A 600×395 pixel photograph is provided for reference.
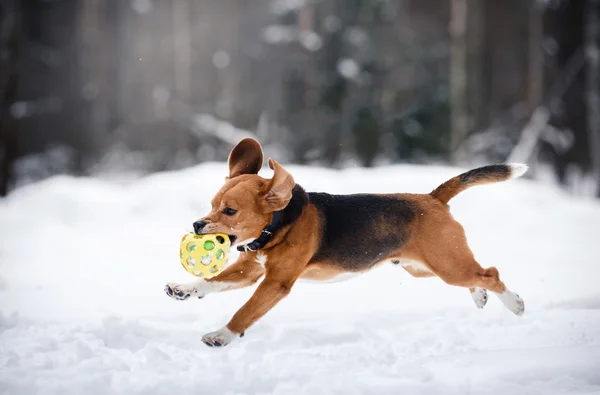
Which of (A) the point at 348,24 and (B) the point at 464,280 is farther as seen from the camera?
(A) the point at 348,24

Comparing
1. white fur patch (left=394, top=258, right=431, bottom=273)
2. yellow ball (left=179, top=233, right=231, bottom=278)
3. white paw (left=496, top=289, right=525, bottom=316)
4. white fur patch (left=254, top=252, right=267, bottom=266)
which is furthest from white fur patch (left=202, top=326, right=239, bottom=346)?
white paw (left=496, top=289, right=525, bottom=316)

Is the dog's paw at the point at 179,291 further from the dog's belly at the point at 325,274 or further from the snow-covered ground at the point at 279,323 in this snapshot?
the dog's belly at the point at 325,274

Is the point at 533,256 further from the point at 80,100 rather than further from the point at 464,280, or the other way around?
the point at 80,100

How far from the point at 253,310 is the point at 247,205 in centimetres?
71

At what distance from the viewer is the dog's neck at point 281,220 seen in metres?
4.16

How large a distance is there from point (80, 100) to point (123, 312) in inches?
623

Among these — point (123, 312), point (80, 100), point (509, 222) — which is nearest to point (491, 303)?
point (123, 312)

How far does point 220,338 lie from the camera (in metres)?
3.94

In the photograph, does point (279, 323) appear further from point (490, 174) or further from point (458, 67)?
point (458, 67)

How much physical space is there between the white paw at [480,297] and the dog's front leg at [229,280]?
6.28 feet

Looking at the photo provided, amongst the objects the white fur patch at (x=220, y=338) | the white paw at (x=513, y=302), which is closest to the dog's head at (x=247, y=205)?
the white fur patch at (x=220, y=338)

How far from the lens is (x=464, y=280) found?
182 inches

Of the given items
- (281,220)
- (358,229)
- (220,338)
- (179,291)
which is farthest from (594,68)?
(220,338)

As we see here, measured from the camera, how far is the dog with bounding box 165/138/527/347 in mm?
4059
